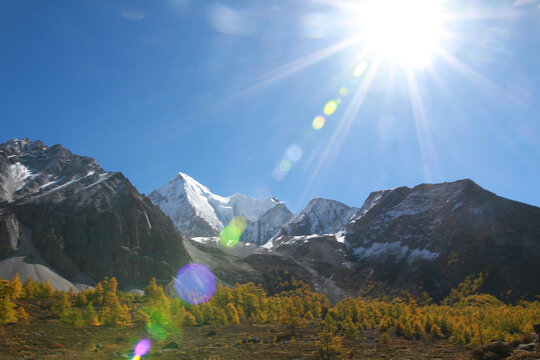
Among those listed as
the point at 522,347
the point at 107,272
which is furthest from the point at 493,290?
the point at 107,272

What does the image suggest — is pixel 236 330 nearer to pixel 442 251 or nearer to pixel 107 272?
pixel 107 272

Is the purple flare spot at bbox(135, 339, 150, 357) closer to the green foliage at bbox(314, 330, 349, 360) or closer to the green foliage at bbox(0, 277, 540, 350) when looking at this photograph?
the green foliage at bbox(0, 277, 540, 350)

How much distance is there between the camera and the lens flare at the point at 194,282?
128 m

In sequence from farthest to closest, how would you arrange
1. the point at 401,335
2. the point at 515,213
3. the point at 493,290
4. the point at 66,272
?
the point at 515,213
the point at 493,290
the point at 66,272
the point at 401,335

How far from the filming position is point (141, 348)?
122 feet

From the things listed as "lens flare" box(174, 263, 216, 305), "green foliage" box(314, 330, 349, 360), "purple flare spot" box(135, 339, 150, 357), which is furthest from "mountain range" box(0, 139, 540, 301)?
"green foliage" box(314, 330, 349, 360)

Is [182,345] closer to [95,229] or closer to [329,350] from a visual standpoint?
[329,350]

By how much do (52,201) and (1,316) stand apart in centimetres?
14707

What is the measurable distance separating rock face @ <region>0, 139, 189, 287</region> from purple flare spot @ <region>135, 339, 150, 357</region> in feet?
354

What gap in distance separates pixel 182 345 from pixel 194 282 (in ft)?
384

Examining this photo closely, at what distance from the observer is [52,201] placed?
160 meters

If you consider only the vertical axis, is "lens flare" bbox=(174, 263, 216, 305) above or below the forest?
above

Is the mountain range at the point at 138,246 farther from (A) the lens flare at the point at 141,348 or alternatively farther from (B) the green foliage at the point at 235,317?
(A) the lens flare at the point at 141,348

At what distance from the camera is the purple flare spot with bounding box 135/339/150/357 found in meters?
34.0
